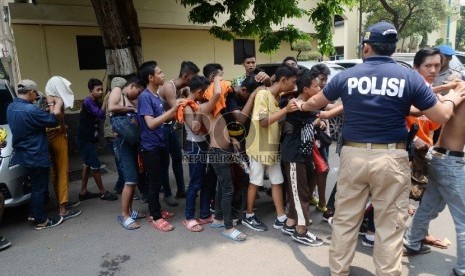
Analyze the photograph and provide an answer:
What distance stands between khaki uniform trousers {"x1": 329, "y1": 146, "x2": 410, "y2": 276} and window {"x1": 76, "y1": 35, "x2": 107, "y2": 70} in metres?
8.76

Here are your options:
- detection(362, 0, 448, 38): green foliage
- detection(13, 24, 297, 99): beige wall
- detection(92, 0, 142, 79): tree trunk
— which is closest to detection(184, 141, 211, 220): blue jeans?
detection(92, 0, 142, 79): tree trunk

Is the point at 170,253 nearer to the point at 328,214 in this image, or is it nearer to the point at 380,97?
the point at 328,214

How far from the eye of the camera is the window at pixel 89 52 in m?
9.60

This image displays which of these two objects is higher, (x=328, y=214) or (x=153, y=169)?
(x=153, y=169)

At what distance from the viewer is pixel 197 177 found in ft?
13.0

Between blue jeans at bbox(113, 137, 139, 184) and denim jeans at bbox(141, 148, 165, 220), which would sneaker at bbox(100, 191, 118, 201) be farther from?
denim jeans at bbox(141, 148, 165, 220)

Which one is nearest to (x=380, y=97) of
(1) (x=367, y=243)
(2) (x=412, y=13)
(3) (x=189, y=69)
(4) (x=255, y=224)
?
(1) (x=367, y=243)

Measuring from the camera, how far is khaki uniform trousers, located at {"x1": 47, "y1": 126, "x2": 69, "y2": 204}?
14.3ft

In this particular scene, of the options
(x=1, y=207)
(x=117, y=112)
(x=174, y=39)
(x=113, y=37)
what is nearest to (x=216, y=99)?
(x=117, y=112)

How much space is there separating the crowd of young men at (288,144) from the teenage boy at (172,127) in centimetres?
2

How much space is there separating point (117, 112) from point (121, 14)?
119 inches

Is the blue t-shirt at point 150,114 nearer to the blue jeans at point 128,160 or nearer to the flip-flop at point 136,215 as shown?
the blue jeans at point 128,160

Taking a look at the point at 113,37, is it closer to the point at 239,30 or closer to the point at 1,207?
the point at 239,30

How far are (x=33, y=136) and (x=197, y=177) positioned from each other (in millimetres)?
1849
